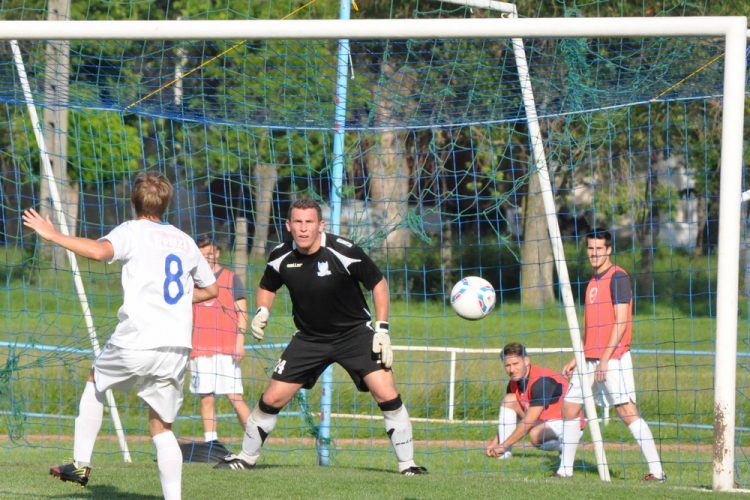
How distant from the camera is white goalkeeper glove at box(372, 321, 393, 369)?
568 cm

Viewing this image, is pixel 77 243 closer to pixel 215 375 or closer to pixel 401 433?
pixel 401 433

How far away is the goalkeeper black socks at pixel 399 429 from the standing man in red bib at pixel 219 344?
6.12 ft

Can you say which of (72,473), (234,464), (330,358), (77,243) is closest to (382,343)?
(330,358)

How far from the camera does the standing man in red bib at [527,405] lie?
7656 mm

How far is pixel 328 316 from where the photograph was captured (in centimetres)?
592

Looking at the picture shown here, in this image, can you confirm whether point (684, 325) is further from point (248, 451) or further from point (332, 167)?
point (248, 451)

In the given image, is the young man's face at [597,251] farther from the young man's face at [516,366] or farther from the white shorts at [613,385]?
the young man's face at [516,366]

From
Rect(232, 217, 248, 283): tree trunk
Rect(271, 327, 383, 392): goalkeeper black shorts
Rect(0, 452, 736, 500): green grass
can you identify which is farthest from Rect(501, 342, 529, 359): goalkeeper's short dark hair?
Rect(232, 217, 248, 283): tree trunk

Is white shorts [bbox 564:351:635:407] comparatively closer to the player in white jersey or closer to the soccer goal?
the soccer goal

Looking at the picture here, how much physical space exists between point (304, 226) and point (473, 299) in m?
1.36

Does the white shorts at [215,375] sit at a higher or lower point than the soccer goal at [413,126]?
lower

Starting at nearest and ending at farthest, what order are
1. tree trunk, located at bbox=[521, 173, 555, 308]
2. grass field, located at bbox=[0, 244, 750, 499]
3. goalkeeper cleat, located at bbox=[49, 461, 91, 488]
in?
goalkeeper cleat, located at bbox=[49, 461, 91, 488] → grass field, located at bbox=[0, 244, 750, 499] → tree trunk, located at bbox=[521, 173, 555, 308]

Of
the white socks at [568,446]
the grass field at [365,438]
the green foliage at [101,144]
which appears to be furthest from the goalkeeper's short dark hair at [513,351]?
the green foliage at [101,144]

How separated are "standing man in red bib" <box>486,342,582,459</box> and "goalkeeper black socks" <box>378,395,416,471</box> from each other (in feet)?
5.34
